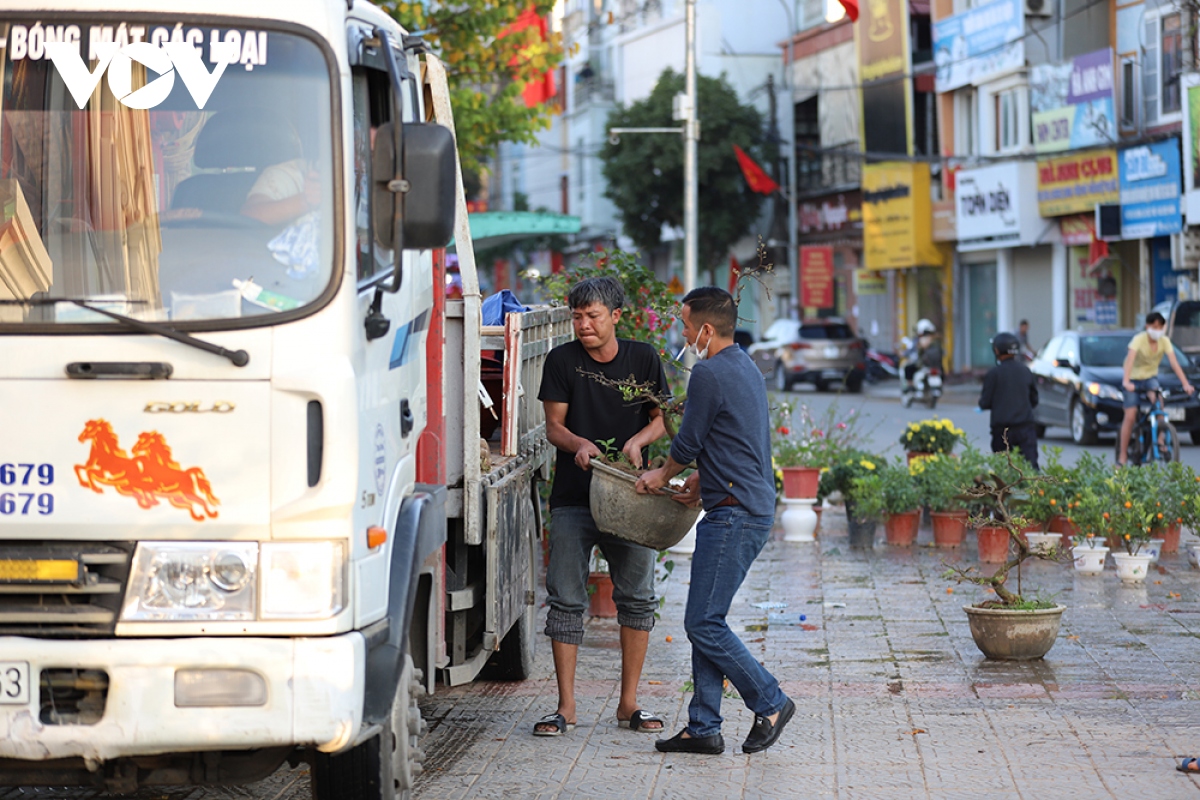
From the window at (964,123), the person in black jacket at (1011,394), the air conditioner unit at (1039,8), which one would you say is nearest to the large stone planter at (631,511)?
the person in black jacket at (1011,394)

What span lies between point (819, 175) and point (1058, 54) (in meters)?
13.9

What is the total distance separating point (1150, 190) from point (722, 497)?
87.8 feet

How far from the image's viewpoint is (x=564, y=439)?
7.00 m

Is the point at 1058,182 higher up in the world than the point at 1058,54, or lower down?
lower down

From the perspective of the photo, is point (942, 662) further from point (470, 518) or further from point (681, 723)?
point (470, 518)

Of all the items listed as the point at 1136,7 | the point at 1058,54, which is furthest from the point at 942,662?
the point at 1058,54

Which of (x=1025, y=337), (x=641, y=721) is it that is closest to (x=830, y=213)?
(x=1025, y=337)

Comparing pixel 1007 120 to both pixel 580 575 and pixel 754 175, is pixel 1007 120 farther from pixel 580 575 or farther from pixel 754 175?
pixel 580 575

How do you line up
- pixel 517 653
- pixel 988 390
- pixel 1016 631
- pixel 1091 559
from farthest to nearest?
1. pixel 988 390
2. pixel 1091 559
3. pixel 1016 631
4. pixel 517 653

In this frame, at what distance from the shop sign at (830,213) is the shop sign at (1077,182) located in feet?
35.6

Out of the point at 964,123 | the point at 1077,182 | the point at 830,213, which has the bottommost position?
the point at 1077,182

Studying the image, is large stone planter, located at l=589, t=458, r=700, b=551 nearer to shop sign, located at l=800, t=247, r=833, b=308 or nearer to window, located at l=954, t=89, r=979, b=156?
window, located at l=954, t=89, r=979, b=156

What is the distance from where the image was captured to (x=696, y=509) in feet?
22.3

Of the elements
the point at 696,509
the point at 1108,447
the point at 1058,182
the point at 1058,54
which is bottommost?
the point at 1108,447
